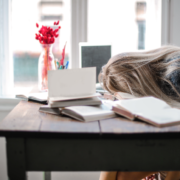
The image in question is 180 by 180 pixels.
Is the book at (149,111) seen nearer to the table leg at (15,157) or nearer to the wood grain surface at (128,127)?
the wood grain surface at (128,127)

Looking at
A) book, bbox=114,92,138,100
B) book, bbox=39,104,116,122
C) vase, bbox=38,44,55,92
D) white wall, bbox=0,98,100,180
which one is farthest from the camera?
white wall, bbox=0,98,100,180

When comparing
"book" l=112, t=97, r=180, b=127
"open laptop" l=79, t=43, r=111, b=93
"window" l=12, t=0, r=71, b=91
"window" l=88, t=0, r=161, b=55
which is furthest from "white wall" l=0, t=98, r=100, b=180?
"book" l=112, t=97, r=180, b=127

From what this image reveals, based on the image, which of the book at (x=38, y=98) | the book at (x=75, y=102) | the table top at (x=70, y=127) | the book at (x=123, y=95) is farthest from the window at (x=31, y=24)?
the table top at (x=70, y=127)

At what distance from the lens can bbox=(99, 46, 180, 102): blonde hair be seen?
114 centimetres

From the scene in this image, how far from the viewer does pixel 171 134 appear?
0.76 metres

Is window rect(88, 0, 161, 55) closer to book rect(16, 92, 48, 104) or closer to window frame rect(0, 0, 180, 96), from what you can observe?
window frame rect(0, 0, 180, 96)

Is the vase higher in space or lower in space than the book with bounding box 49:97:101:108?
higher

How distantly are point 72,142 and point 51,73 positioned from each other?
0.31m

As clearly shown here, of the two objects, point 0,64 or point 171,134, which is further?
point 0,64

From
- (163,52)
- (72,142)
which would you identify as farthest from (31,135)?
(163,52)

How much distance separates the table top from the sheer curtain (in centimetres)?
109

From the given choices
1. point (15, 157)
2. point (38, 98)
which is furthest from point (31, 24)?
point (15, 157)

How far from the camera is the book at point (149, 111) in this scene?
813mm

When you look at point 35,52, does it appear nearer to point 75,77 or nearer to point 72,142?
point 75,77
